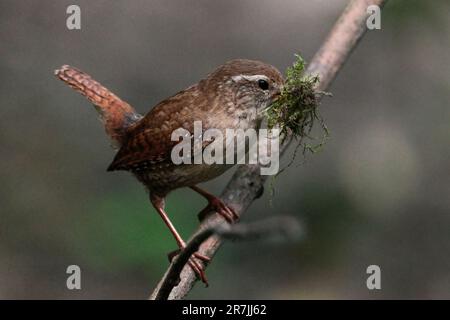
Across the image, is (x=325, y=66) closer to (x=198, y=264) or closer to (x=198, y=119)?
(x=198, y=119)

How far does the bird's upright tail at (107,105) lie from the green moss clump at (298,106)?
1050 millimetres

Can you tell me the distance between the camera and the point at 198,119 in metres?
3.68

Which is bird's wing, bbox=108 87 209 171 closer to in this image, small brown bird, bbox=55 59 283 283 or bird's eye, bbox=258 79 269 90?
small brown bird, bbox=55 59 283 283

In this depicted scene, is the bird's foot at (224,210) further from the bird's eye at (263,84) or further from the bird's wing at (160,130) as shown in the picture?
the bird's eye at (263,84)

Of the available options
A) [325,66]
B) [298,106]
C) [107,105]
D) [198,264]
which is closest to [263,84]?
[298,106]

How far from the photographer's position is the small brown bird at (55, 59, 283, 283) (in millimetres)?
3592

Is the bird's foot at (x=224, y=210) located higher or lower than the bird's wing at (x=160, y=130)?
lower

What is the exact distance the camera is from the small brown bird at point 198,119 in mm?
3592

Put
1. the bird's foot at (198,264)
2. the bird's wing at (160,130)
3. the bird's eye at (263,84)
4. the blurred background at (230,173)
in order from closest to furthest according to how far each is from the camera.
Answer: the bird's foot at (198,264), the bird's eye at (263,84), the bird's wing at (160,130), the blurred background at (230,173)

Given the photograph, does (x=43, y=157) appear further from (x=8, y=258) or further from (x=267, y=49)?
(x=267, y=49)

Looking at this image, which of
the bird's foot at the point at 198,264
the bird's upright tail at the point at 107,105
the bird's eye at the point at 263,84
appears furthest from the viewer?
the bird's upright tail at the point at 107,105

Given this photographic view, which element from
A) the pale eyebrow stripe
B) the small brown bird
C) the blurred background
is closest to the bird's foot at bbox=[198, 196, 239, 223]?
the small brown bird

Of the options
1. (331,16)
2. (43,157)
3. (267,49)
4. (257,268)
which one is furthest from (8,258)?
(331,16)

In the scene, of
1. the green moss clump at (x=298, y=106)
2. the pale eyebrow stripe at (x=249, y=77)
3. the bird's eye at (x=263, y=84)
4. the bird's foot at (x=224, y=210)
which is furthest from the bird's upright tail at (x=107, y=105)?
the green moss clump at (x=298, y=106)
